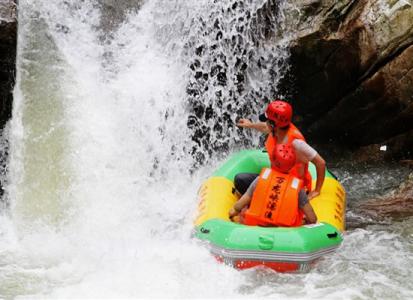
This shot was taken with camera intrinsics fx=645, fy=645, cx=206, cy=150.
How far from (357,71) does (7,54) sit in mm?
4676

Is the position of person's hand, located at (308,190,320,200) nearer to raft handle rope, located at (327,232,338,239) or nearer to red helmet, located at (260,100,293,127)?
raft handle rope, located at (327,232,338,239)

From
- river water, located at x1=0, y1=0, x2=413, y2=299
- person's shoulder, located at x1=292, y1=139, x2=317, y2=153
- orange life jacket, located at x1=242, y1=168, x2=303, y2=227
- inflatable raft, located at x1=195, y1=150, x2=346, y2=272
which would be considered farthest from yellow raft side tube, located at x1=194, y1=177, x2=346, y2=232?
person's shoulder, located at x1=292, y1=139, x2=317, y2=153

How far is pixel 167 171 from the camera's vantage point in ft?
28.8

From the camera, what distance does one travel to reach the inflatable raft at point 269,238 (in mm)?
5871

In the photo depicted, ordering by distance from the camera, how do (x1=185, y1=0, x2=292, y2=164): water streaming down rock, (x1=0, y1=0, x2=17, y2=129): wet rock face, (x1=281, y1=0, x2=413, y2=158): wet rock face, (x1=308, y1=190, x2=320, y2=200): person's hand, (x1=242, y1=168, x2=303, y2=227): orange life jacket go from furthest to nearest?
(x1=185, y1=0, x2=292, y2=164): water streaming down rock < (x1=281, y1=0, x2=413, y2=158): wet rock face < (x1=0, y1=0, x2=17, y2=129): wet rock face < (x1=308, y1=190, x2=320, y2=200): person's hand < (x1=242, y1=168, x2=303, y2=227): orange life jacket

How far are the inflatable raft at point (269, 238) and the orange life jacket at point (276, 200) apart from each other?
17 cm

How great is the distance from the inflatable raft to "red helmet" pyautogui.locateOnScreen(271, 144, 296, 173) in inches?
23.1

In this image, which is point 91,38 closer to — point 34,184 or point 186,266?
point 34,184

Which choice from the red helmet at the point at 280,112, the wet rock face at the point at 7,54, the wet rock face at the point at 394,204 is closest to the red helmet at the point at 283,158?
the red helmet at the point at 280,112

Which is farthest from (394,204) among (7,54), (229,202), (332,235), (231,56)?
(7,54)

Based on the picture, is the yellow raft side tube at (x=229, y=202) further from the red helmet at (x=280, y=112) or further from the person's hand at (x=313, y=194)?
the red helmet at (x=280, y=112)

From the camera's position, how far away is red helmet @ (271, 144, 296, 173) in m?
6.17

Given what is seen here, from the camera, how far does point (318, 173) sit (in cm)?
669

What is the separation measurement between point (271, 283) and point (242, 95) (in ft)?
13.2
